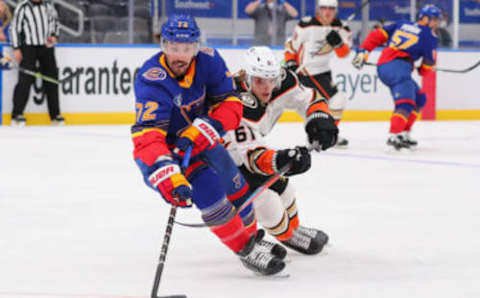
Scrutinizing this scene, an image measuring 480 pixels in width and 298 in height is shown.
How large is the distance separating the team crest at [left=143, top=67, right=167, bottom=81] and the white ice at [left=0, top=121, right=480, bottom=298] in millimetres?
668

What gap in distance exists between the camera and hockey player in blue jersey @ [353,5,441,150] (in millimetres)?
7438

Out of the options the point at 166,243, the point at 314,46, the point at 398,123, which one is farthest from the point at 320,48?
the point at 166,243

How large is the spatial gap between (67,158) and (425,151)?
2.95 meters

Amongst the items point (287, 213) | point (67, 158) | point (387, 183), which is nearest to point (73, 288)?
point (287, 213)

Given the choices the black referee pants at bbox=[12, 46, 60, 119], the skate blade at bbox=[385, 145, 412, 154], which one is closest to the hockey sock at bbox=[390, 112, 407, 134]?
the skate blade at bbox=[385, 145, 412, 154]

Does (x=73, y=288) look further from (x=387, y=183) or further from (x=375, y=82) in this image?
(x=375, y=82)

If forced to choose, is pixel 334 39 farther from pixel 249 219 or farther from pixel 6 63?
pixel 249 219

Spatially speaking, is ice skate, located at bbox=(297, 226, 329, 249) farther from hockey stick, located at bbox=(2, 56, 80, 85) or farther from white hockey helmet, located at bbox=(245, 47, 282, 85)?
hockey stick, located at bbox=(2, 56, 80, 85)

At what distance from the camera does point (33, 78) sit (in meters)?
9.55

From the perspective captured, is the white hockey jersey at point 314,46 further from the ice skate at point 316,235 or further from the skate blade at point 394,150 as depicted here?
the ice skate at point 316,235

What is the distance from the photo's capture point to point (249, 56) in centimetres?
328

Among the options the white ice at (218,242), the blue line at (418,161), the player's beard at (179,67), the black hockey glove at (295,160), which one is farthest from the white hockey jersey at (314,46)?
the player's beard at (179,67)

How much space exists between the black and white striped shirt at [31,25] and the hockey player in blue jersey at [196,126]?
21.8ft

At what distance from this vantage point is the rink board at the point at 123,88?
9.76 m
